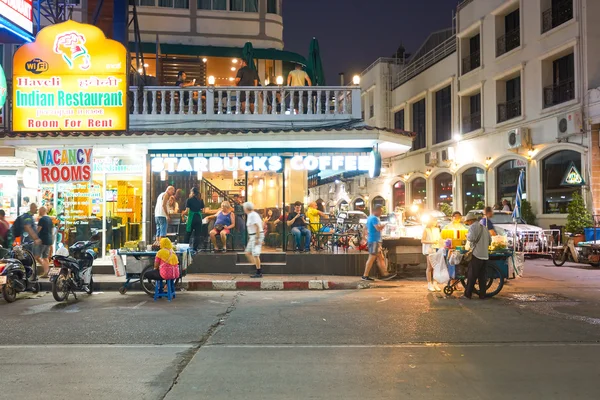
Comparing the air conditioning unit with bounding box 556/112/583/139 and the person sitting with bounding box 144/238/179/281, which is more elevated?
the air conditioning unit with bounding box 556/112/583/139

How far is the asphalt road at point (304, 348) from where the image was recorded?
5.26 meters

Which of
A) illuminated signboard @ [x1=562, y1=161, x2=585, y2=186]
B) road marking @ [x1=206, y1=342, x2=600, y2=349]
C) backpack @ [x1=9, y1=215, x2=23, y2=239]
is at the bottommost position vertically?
road marking @ [x1=206, y1=342, x2=600, y2=349]

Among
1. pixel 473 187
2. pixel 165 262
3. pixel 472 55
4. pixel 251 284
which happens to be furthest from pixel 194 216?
pixel 472 55

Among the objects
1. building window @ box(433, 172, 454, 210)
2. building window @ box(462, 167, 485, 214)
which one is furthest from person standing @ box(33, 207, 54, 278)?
building window @ box(433, 172, 454, 210)

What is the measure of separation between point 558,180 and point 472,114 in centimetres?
794

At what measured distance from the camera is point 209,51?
70.3 ft

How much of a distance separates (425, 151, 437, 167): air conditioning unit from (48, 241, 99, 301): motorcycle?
24160 mm

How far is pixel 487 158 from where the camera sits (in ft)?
89.1

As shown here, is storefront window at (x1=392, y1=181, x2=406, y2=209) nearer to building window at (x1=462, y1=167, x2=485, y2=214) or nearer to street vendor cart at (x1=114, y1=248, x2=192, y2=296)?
building window at (x1=462, y1=167, x2=485, y2=214)

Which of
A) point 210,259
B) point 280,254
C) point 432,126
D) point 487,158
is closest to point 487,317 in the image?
point 280,254

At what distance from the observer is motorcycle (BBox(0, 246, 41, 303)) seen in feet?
34.7

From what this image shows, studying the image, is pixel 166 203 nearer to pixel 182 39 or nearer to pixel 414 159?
pixel 182 39

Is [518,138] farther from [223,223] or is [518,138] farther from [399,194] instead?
[223,223]

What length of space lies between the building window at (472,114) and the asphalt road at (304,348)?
1914cm
